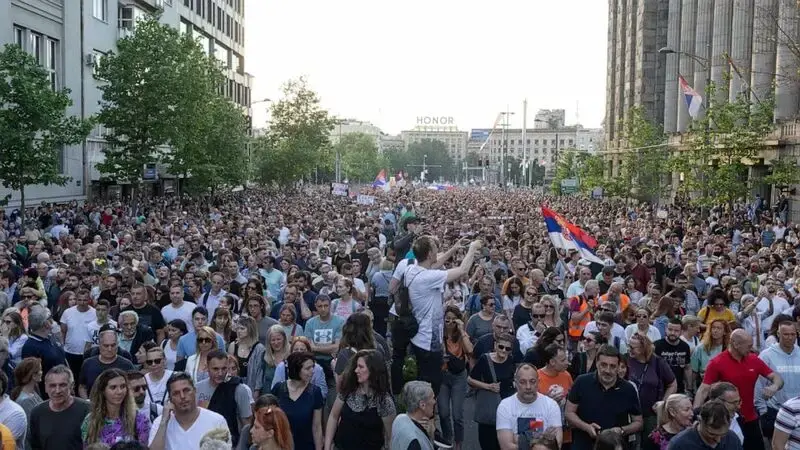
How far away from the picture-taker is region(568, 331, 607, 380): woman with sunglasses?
9.14 meters

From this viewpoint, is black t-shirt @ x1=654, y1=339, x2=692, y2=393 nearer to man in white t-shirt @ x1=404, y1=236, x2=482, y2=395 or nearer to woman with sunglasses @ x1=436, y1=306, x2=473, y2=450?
woman with sunglasses @ x1=436, y1=306, x2=473, y2=450

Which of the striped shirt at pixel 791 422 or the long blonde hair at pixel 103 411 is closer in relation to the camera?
the long blonde hair at pixel 103 411

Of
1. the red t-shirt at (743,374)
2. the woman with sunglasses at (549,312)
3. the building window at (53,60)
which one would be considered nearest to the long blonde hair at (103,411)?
the red t-shirt at (743,374)

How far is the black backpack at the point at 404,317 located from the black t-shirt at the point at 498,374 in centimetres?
62

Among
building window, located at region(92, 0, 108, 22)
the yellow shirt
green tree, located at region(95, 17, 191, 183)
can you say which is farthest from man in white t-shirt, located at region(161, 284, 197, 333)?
building window, located at region(92, 0, 108, 22)

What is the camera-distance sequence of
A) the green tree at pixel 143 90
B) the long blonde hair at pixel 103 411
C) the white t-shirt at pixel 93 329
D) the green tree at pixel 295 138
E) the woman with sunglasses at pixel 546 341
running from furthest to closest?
the green tree at pixel 295 138 → the green tree at pixel 143 90 → the white t-shirt at pixel 93 329 → the woman with sunglasses at pixel 546 341 → the long blonde hair at pixel 103 411

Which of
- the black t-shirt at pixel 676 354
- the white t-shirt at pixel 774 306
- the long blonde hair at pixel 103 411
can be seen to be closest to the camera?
the long blonde hair at pixel 103 411

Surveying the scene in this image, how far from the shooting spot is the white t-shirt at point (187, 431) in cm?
632

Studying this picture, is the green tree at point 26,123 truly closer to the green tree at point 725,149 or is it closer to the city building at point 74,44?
A: the city building at point 74,44

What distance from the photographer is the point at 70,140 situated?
90.9 ft

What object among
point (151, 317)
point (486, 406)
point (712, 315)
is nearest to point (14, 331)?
point (151, 317)

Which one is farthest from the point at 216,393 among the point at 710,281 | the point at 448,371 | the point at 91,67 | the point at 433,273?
the point at 91,67

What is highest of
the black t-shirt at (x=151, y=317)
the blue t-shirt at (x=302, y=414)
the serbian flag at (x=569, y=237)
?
the serbian flag at (x=569, y=237)

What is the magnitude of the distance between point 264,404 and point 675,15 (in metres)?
59.3
